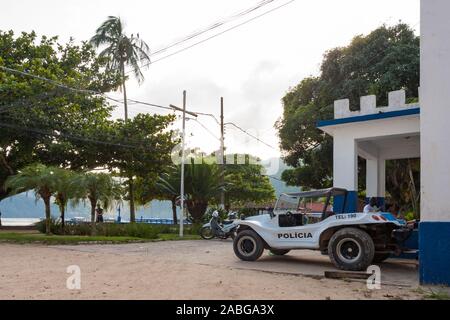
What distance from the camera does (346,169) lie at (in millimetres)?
13344

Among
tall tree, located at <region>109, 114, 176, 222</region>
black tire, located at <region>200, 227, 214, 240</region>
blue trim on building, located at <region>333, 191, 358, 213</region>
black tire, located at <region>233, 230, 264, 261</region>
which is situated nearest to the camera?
black tire, located at <region>233, 230, 264, 261</region>

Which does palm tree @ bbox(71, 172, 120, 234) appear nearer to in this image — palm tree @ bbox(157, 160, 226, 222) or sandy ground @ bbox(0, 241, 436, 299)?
sandy ground @ bbox(0, 241, 436, 299)

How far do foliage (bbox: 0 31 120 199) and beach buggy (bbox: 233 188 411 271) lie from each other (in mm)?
15617

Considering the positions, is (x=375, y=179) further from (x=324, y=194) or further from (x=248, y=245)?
(x=248, y=245)

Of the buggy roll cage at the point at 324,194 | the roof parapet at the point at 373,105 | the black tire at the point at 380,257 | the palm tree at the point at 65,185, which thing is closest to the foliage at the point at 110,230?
the palm tree at the point at 65,185

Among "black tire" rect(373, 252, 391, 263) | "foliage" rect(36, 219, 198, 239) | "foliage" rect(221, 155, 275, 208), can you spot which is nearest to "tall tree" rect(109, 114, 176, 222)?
"foliage" rect(36, 219, 198, 239)

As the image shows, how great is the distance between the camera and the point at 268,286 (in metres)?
8.33

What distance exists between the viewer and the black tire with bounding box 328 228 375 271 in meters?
10.1

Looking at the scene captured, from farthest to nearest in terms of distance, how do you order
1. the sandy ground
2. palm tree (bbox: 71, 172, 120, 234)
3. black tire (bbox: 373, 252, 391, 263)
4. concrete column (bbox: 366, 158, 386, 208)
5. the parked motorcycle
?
the parked motorcycle → palm tree (bbox: 71, 172, 120, 234) → concrete column (bbox: 366, 158, 386, 208) → black tire (bbox: 373, 252, 391, 263) → the sandy ground

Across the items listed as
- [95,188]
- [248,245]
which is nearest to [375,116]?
[248,245]

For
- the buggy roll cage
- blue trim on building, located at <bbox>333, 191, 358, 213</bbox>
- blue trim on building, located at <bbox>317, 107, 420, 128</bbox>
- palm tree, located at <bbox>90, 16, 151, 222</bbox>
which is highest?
palm tree, located at <bbox>90, 16, 151, 222</bbox>

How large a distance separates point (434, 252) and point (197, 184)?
19273mm
